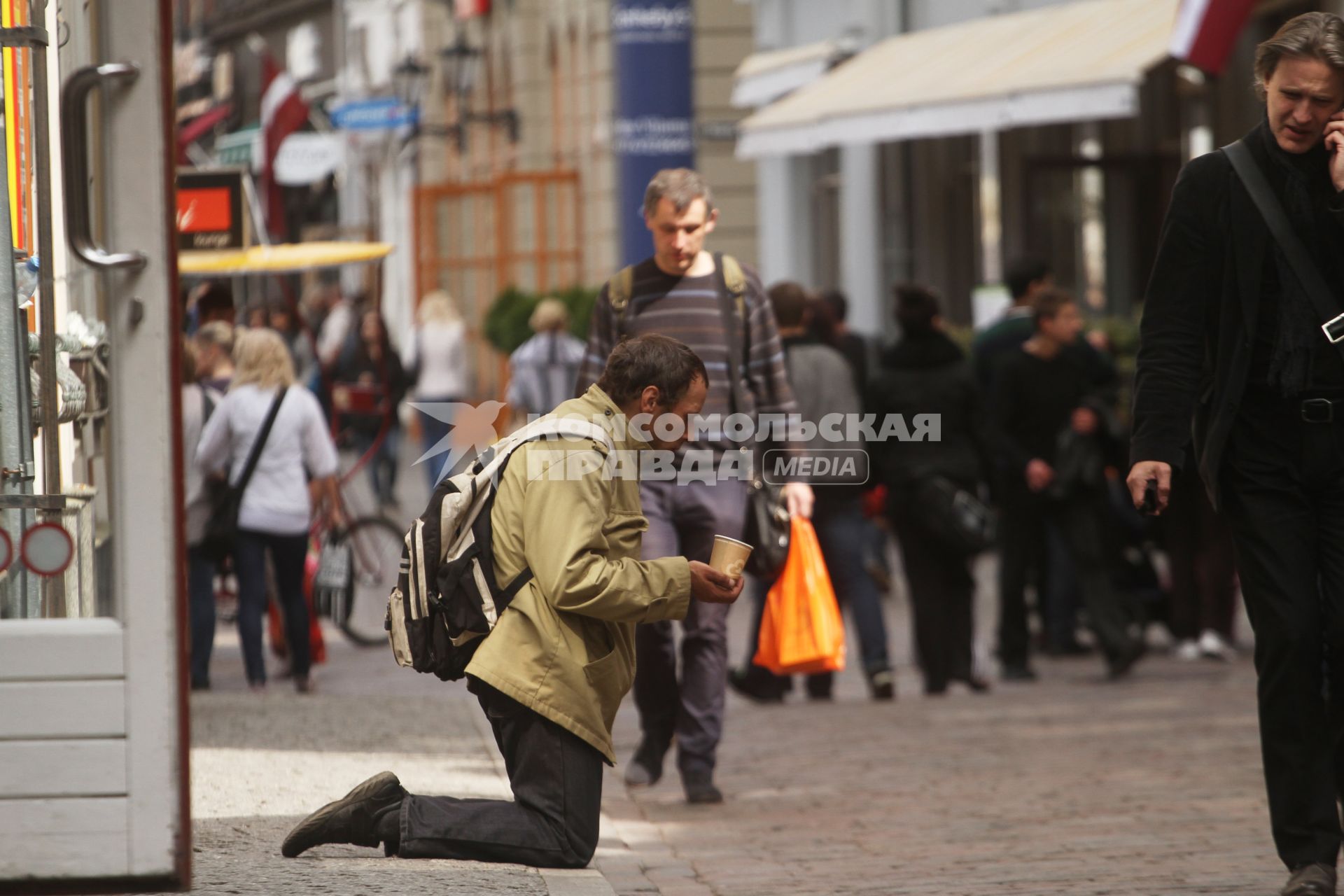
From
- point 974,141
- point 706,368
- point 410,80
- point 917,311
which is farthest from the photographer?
point 410,80

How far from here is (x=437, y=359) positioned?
2011 centimetres

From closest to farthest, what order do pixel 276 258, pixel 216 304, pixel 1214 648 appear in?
pixel 1214 648 → pixel 216 304 → pixel 276 258

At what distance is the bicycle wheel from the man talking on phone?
7.48 meters

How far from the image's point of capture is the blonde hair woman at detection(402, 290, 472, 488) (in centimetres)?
1998

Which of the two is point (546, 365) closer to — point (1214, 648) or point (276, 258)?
point (276, 258)

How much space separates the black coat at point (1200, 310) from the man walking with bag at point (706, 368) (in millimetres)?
1985

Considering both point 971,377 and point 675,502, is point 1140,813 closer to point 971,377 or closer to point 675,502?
point 675,502

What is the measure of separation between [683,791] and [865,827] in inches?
32.5

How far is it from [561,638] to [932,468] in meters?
5.44

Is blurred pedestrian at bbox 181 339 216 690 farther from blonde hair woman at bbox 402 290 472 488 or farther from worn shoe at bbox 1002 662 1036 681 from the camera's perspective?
blonde hair woman at bbox 402 290 472 488

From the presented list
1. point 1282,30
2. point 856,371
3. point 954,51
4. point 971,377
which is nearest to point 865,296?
point 954,51

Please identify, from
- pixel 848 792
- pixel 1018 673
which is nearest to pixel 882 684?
pixel 1018 673

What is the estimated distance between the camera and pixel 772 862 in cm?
643

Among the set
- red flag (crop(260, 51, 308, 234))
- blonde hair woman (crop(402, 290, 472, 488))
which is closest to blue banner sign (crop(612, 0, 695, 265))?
blonde hair woman (crop(402, 290, 472, 488))
